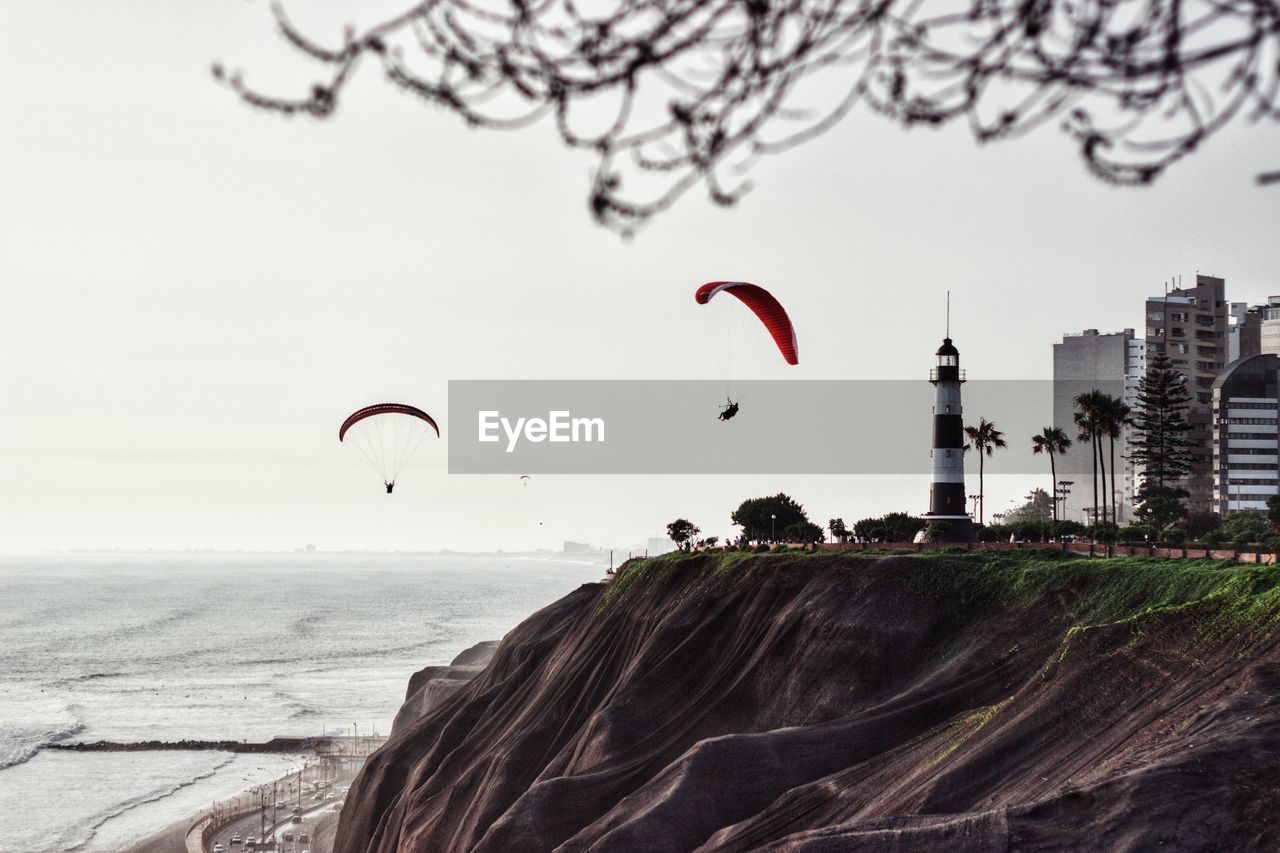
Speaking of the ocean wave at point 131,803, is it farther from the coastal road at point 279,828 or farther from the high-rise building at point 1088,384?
the high-rise building at point 1088,384

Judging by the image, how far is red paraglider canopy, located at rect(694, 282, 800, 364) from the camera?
30734 millimetres

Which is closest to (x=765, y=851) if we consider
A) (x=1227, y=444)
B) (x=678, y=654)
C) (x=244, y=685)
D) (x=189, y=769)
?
(x=678, y=654)

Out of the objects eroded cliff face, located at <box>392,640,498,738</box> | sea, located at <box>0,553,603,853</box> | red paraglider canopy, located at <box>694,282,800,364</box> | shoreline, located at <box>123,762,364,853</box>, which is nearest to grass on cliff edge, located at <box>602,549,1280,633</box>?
red paraglider canopy, located at <box>694,282,800,364</box>

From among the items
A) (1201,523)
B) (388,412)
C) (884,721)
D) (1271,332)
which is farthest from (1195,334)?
(884,721)

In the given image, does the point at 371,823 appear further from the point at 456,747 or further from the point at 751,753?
the point at 751,753

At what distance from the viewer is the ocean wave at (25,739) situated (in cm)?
8581

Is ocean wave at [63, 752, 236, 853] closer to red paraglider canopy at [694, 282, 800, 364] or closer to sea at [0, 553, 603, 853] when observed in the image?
sea at [0, 553, 603, 853]

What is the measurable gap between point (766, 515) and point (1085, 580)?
154 feet

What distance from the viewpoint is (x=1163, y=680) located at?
71.2ft

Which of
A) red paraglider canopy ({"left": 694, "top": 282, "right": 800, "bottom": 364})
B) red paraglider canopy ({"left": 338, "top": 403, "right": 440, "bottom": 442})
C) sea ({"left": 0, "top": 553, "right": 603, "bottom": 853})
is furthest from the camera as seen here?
sea ({"left": 0, "top": 553, "right": 603, "bottom": 853})

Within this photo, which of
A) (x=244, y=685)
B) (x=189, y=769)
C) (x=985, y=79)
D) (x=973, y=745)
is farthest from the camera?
(x=244, y=685)

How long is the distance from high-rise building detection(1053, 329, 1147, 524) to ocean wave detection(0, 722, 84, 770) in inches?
4052

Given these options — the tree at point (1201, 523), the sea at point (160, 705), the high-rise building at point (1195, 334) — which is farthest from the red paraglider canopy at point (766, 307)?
the high-rise building at point (1195, 334)

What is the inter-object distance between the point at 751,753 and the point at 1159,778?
1075 centimetres
